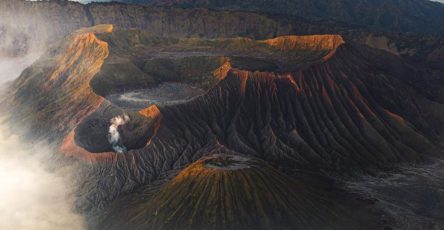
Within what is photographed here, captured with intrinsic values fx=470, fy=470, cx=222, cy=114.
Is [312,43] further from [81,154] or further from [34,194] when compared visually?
[34,194]

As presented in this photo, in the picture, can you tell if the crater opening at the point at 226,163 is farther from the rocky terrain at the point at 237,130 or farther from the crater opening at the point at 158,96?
the crater opening at the point at 158,96

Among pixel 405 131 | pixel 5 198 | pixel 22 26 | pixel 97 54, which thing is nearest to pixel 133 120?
pixel 5 198

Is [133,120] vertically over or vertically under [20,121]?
over

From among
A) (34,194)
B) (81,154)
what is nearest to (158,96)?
(81,154)

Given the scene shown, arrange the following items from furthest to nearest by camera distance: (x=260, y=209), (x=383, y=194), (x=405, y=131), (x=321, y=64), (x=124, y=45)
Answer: (x=124, y=45) → (x=321, y=64) → (x=405, y=131) → (x=383, y=194) → (x=260, y=209)

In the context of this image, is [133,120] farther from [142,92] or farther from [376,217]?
[376,217]

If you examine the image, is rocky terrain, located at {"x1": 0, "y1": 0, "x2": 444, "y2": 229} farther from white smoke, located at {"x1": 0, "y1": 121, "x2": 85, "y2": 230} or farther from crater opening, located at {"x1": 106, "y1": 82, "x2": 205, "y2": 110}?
white smoke, located at {"x1": 0, "y1": 121, "x2": 85, "y2": 230}

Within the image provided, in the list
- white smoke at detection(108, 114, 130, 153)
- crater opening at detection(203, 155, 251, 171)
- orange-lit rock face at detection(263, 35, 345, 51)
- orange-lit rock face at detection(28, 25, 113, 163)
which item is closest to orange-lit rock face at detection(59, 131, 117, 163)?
orange-lit rock face at detection(28, 25, 113, 163)

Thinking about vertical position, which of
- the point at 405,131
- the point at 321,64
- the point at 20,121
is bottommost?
the point at 20,121
